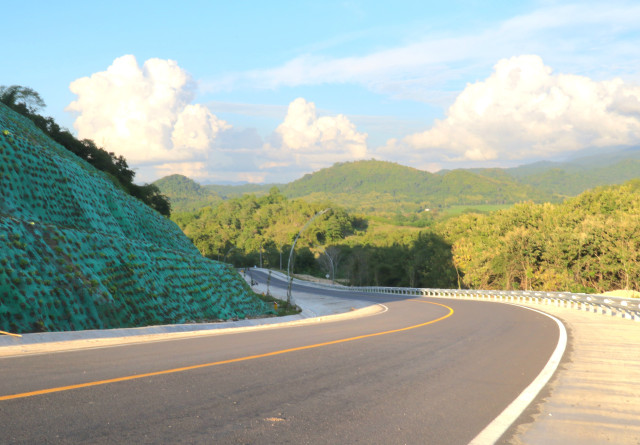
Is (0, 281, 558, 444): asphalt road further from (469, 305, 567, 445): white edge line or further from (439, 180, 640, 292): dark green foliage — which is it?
(439, 180, 640, 292): dark green foliage

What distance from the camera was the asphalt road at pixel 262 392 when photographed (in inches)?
215

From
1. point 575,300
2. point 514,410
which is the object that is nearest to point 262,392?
point 514,410

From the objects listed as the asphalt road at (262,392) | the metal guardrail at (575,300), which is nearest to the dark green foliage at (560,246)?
the metal guardrail at (575,300)

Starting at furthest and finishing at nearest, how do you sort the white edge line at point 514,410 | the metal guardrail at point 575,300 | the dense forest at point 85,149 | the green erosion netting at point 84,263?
the dense forest at point 85,149 < the metal guardrail at point 575,300 < the green erosion netting at point 84,263 < the white edge line at point 514,410

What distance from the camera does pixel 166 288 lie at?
899 inches

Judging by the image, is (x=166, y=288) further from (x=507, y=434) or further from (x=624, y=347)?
(x=507, y=434)

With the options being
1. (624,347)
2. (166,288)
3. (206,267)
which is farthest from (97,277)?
(624,347)

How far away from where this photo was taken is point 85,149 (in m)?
53.7

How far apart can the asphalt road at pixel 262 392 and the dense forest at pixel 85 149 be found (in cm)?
3869

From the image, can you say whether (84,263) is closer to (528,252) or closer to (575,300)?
(575,300)

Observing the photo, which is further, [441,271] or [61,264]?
[441,271]

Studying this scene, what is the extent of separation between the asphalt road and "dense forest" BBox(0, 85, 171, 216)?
3869 cm

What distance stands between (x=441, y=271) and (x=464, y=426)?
9002 centimetres

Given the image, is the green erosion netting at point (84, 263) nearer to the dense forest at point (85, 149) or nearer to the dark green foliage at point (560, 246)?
the dense forest at point (85, 149)
